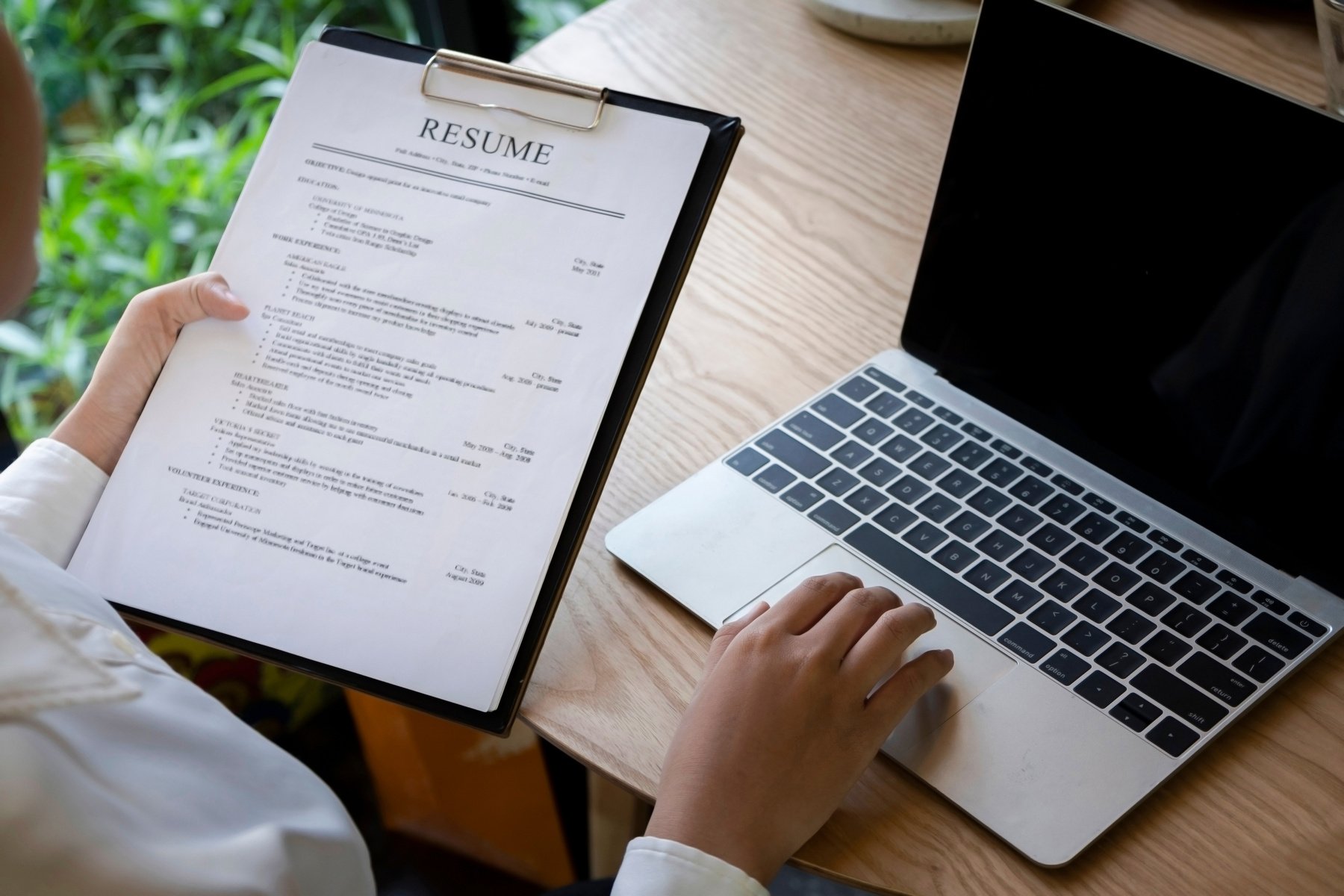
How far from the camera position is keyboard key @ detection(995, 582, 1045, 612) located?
0.64 metres

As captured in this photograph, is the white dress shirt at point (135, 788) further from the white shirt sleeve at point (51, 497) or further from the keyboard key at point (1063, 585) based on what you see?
the keyboard key at point (1063, 585)

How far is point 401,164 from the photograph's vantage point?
0.73 metres

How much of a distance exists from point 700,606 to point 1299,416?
34cm

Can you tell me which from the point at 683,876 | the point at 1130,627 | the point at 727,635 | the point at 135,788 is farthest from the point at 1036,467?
the point at 135,788

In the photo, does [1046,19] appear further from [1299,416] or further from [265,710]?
[265,710]

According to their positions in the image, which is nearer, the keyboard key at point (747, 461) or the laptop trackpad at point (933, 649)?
the laptop trackpad at point (933, 649)

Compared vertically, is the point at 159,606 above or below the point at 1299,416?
below

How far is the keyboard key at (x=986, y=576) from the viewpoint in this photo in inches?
25.6

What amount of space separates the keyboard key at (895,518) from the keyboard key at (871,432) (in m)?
0.05

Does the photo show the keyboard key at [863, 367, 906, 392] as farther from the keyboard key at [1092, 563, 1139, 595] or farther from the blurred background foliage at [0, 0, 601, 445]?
the blurred background foliage at [0, 0, 601, 445]

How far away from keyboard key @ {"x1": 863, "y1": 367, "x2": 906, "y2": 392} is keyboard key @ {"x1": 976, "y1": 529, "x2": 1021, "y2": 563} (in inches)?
5.1

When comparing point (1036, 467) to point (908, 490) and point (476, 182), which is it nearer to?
point (908, 490)

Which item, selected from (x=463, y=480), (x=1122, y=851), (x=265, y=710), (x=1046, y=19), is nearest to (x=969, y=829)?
(x=1122, y=851)

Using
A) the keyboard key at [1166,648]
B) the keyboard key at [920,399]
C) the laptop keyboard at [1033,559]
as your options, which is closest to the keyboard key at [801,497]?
the laptop keyboard at [1033,559]
